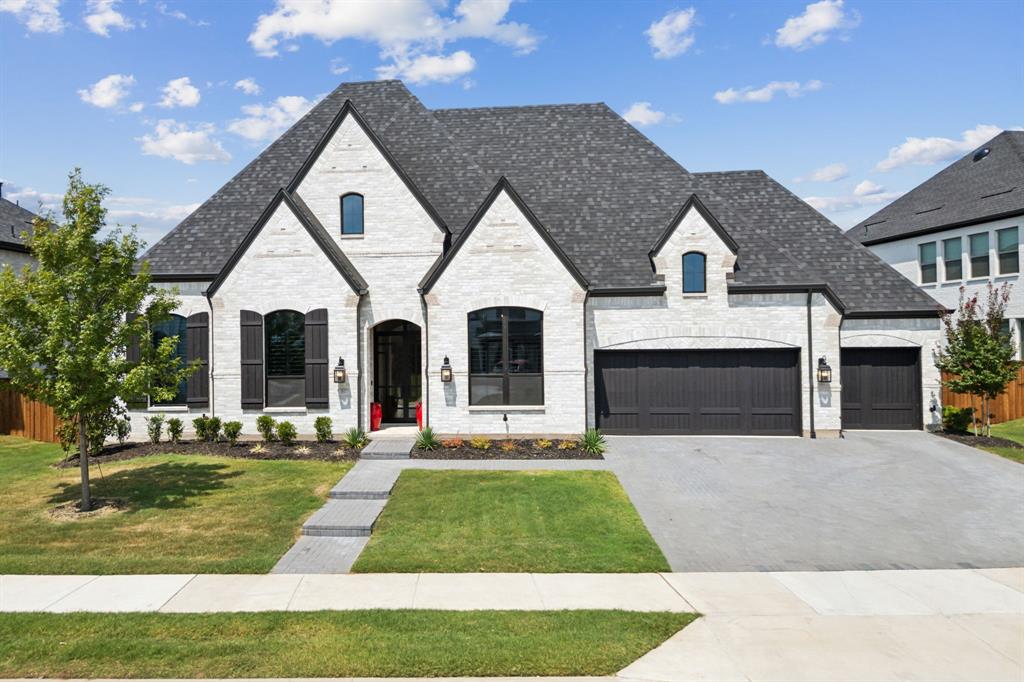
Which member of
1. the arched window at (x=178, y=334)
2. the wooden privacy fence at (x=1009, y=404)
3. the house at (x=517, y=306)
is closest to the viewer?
the house at (x=517, y=306)

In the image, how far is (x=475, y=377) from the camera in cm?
1689

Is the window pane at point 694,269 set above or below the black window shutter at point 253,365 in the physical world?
above

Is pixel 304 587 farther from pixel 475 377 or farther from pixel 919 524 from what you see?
pixel 919 524

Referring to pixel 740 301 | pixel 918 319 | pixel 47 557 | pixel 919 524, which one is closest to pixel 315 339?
pixel 47 557

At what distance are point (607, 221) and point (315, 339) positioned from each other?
1028 centimetres

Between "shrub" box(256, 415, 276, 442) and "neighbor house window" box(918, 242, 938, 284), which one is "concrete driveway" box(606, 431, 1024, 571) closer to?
"shrub" box(256, 415, 276, 442)

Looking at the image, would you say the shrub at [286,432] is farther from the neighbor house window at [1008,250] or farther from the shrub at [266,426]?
the neighbor house window at [1008,250]

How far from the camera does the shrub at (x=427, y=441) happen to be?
1556 centimetres

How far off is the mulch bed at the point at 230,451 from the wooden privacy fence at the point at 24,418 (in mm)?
4368

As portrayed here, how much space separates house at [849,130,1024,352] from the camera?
949 inches

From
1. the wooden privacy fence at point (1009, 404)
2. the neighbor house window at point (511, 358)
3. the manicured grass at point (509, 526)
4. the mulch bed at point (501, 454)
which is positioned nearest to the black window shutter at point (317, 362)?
the mulch bed at point (501, 454)

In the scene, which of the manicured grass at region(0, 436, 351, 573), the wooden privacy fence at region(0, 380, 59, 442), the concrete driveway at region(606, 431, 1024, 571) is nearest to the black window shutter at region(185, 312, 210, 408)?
the manicured grass at region(0, 436, 351, 573)

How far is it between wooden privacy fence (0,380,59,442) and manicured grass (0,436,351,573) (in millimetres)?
3506

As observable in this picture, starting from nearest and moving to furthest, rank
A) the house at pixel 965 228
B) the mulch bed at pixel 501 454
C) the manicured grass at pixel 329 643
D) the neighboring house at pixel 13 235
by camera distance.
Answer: the manicured grass at pixel 329 643
the mulch bed at pixel 501 454
the house at pixel 965 228
the neighboring house at pixel 13 235
